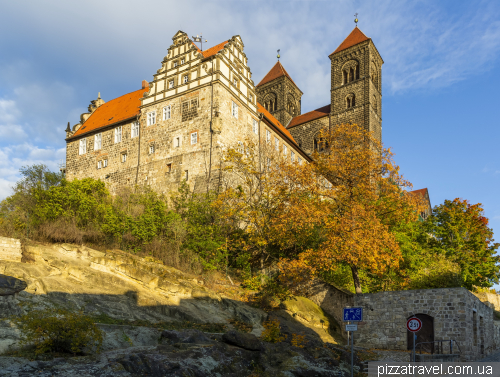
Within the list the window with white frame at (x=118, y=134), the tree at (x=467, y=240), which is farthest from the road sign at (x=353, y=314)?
the window with white frame at (x=118, y=134)

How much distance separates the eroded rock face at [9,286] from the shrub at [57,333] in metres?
2.44

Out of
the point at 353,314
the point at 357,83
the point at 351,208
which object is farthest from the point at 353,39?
the point at 353,314

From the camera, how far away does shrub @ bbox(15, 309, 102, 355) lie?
1020 centimetres

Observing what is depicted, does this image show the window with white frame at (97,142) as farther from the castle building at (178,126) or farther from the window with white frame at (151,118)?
the window with white frame at (151,118)

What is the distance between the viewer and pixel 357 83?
54.4 metres

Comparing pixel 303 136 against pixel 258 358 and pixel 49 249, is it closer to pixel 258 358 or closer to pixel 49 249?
pixel 49 249

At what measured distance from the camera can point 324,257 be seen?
821 inches

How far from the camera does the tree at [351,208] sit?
814 inches

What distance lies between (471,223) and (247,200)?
710 inches

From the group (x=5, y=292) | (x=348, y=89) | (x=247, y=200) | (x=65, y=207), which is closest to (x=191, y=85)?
(x=247, y=200)

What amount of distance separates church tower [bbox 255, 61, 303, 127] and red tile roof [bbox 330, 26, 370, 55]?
29.7 ft

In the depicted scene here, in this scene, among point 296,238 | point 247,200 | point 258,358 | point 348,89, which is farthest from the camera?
point 348,89

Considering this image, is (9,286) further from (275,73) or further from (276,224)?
(275,73)

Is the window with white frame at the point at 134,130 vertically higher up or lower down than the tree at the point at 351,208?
higher up
